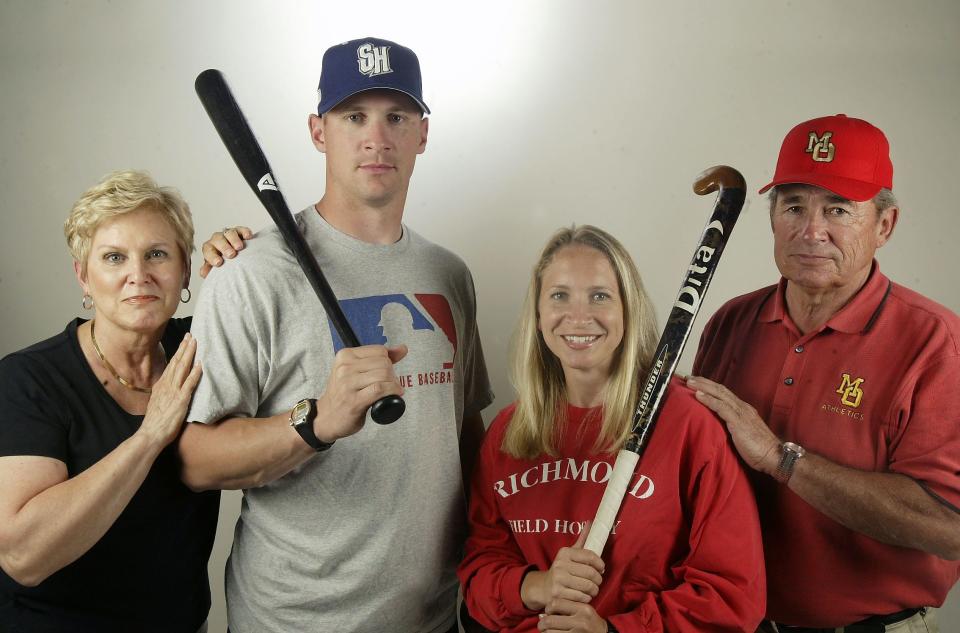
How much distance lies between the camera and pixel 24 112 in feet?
8.87

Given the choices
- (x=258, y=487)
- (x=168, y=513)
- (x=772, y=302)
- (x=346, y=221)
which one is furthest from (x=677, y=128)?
(x=168, y=513)

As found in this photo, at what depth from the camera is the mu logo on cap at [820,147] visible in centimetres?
182

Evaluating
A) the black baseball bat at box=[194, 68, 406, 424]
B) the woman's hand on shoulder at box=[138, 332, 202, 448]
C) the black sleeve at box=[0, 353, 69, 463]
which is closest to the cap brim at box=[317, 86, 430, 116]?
the black baseball bat at box=[194, 68, 406, 424]

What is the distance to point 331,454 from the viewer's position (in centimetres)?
178

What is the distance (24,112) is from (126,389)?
4.62 ft

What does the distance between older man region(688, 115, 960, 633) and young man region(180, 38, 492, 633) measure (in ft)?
2.12

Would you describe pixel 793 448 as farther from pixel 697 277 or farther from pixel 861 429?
pixel 697 277

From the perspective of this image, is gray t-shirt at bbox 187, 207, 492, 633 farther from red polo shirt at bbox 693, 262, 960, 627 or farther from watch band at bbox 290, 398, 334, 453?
red polo shirt at bbox 693, 262, 960, 627

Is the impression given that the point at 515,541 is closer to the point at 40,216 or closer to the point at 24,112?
the point at 40,216

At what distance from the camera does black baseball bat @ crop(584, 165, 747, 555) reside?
1626 mm

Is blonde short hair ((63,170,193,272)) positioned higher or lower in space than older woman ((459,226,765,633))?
higher

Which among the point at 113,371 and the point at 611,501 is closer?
the point at 611,501

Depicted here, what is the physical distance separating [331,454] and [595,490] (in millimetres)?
580

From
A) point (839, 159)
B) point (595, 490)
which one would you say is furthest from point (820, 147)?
point (595, 490)
